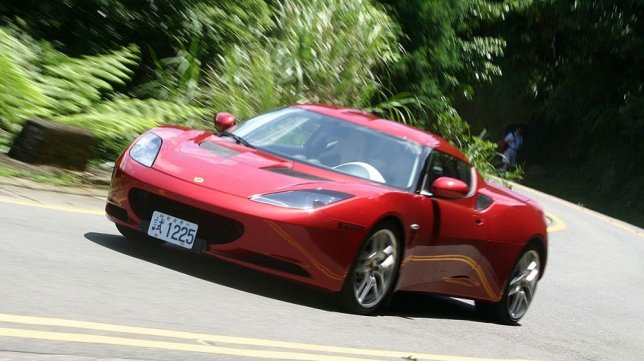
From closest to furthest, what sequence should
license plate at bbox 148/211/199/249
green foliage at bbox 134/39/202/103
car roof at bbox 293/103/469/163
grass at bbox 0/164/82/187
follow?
1. license plate at bbox 148/211/199/249
2. car roof at bbox 293/103/469/163
3. grass at bbox 0/164/82/187
4. green foliage at bbox 134/39/202/103

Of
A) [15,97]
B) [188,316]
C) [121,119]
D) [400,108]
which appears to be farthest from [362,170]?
[400,108]

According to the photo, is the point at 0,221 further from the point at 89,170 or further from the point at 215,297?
the point at 89,170

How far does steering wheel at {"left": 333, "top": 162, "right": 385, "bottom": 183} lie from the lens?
8.98m

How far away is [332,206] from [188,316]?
152cm

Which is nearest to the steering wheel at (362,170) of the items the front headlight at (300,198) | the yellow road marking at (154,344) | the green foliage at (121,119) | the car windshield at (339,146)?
the car windshield at (339,146)

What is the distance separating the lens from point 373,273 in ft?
27.8

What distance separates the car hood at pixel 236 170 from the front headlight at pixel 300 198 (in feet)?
0.16

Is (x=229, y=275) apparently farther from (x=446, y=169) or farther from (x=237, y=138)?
(x=446, y=169)

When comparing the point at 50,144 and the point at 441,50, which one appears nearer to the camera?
the point at 50,144

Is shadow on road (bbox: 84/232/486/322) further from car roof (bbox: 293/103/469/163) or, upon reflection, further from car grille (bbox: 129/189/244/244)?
car roof (bbox: 293/103/469/163)

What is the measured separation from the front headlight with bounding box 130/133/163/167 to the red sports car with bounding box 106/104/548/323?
11mm

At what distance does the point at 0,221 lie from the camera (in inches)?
340

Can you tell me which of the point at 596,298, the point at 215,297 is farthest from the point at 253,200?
the point at 596,298

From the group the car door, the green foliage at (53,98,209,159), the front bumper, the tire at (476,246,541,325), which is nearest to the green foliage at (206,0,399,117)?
the green foliage at (53,98,209,159)
